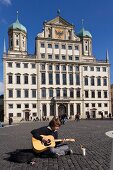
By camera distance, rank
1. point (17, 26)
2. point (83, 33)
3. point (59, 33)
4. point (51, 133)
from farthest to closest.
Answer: point (83, 33), point (17, 26), point (59, 33), point (51, 133)

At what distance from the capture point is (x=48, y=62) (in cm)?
8312

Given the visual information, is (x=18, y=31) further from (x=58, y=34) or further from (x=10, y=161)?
(x=10, y=161)

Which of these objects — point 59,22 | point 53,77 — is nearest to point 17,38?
point 59,22

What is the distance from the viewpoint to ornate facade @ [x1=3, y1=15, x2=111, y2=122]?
265ft

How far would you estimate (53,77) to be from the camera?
83.6 meters

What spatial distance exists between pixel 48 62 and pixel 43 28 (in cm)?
859

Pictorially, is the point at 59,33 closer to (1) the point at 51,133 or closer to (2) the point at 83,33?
(2) the point at 83,33

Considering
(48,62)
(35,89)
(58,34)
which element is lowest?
(35,89)

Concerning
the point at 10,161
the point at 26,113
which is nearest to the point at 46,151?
the point at 10,161

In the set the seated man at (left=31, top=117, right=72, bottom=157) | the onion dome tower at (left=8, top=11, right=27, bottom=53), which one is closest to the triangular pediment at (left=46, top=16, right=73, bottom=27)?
the onion dome tower at (left=8, top=11, right=27, bottom=53)

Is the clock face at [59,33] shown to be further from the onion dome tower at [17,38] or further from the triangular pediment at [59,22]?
the onion dome tower at [17,38]

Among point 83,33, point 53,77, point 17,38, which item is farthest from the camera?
point 83,33

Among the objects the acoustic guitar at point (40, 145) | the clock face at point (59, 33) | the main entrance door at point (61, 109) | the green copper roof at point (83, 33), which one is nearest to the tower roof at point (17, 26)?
the clock face at point (59, 33)

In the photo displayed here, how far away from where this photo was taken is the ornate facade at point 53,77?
8062 centimetres
